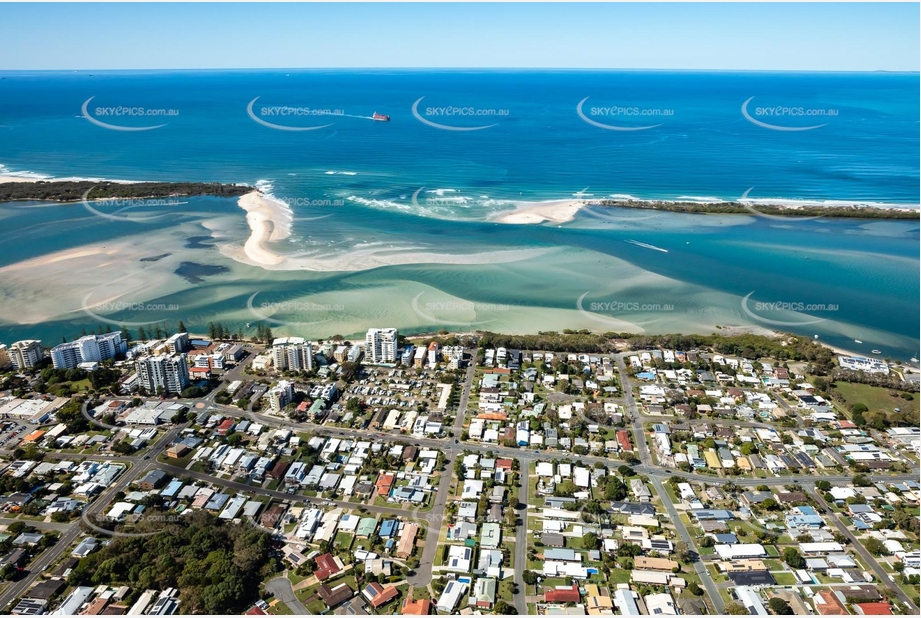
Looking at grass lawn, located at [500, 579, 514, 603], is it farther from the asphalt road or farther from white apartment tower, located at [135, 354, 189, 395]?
white apartment tower, located at [135, 354, 189, 395]

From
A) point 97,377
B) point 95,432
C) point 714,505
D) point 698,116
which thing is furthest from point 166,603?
point 698,116

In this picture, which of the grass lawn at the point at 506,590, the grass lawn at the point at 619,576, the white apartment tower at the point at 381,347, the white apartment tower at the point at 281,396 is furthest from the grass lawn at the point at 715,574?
the white apartment tower at the point at 281,396

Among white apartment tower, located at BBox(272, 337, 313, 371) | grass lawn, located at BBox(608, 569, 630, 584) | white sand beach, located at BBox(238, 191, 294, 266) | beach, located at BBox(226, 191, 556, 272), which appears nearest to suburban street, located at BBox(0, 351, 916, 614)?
grass lawn, located at BBox(608, 569, 630, 584)

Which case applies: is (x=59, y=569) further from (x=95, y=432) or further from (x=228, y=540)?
(x=95, y=432)

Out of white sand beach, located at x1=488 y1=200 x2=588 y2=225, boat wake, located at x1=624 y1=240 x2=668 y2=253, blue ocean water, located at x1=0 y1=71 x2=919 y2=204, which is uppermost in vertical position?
blue ocean water, located at x1=0 y1=71 x2=919 y2=204

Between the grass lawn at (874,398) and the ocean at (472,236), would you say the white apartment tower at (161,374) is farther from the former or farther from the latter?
the grass lawn at (874,398)

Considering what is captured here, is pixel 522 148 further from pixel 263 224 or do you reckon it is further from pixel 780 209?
pixel 263 224

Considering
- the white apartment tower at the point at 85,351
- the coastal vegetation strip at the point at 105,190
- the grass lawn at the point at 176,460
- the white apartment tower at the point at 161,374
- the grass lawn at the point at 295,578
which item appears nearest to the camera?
the grass lawn at the point at 295,578
